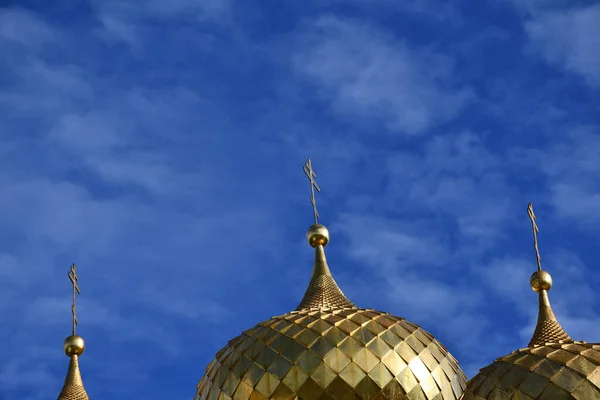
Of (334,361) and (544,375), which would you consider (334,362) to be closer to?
(334,361)

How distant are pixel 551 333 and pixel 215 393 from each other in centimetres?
675

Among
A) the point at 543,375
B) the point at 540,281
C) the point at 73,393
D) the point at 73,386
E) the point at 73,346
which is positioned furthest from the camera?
the point at 73,346

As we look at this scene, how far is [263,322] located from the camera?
1312 inches

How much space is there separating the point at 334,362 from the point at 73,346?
26.0ft

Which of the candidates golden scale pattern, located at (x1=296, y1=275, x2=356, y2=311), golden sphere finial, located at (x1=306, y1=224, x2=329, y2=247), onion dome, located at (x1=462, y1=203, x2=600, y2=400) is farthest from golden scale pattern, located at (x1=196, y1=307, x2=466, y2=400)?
golden sphere finial, located at (x1=306, y1=224, x2=329, y2=247)

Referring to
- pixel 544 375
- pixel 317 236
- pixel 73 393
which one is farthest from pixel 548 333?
pixel 73 393

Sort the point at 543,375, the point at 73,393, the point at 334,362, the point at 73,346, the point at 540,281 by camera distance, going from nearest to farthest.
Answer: the point at 543,375 < the point at 334,362 < the point at 540,281 < the point at 73,393 < the point at 73,346

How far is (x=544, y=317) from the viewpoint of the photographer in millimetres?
31922

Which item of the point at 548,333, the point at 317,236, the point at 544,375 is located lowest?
the point at 544,375

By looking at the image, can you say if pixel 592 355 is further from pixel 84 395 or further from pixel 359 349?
pixel 84 395

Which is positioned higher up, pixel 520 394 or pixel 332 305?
pixel 332 305

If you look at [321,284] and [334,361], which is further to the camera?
[321,284]

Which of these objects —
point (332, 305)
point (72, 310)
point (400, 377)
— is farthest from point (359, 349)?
point (72, 310)

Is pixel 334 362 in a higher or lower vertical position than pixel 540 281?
lower
